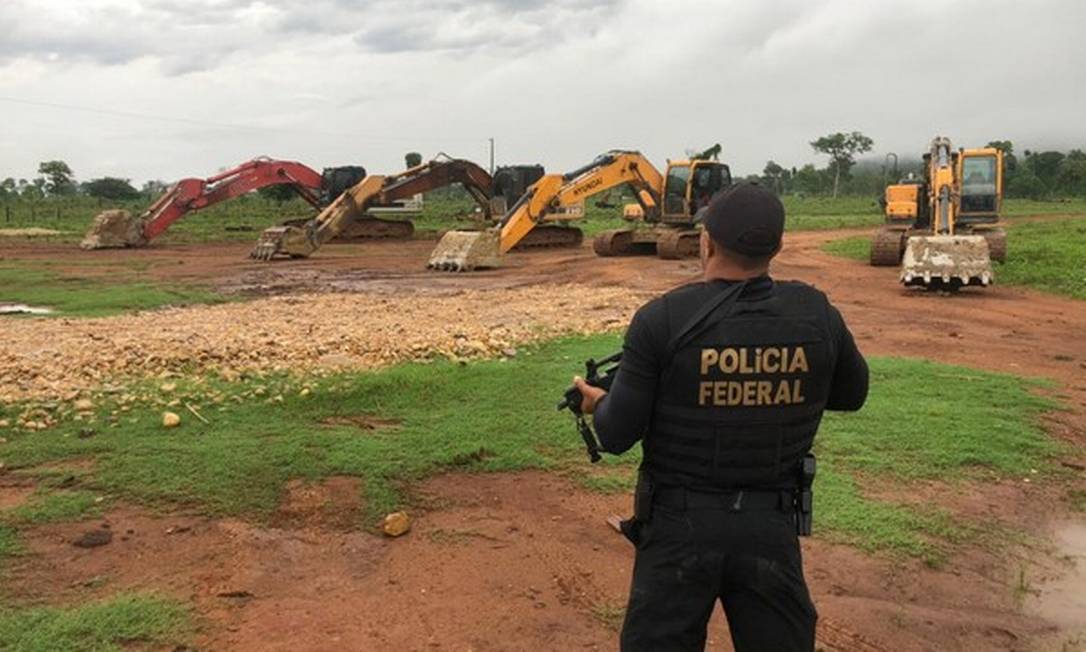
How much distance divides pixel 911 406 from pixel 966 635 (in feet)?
12.3

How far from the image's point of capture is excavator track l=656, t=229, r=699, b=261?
2162cm

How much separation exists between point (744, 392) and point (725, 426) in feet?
0.37

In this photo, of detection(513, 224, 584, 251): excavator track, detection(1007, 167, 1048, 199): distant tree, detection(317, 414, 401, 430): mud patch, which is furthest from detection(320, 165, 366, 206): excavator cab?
detection(1007, 167, 1048, 199): distant tree

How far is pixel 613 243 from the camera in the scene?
2297cm

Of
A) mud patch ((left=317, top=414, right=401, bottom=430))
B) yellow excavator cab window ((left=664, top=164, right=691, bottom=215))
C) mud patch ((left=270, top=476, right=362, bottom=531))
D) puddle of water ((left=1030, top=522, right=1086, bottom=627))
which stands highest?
yellow excavator cab window ((left=664, top=164, right=691, bottom=215))

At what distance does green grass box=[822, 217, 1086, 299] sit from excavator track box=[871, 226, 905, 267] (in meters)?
1.98

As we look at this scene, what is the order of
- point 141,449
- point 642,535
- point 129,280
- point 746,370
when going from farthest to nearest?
1. point 129,280
2. point 141,449
3. point 642,535
4. point 746,370

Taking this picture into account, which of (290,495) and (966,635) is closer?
(966,635)

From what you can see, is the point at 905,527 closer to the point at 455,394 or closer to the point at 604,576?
the point at 604,576

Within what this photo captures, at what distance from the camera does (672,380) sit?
259cm

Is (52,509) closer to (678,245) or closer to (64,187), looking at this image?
(678,245)

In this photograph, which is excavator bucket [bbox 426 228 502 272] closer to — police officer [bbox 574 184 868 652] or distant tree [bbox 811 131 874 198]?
police officer [bbox 574 184 868 652]

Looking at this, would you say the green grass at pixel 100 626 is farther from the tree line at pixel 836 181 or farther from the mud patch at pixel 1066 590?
the tree line at pixel 836 181


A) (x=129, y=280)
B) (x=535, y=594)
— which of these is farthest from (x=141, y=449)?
(x=129, y=280)
